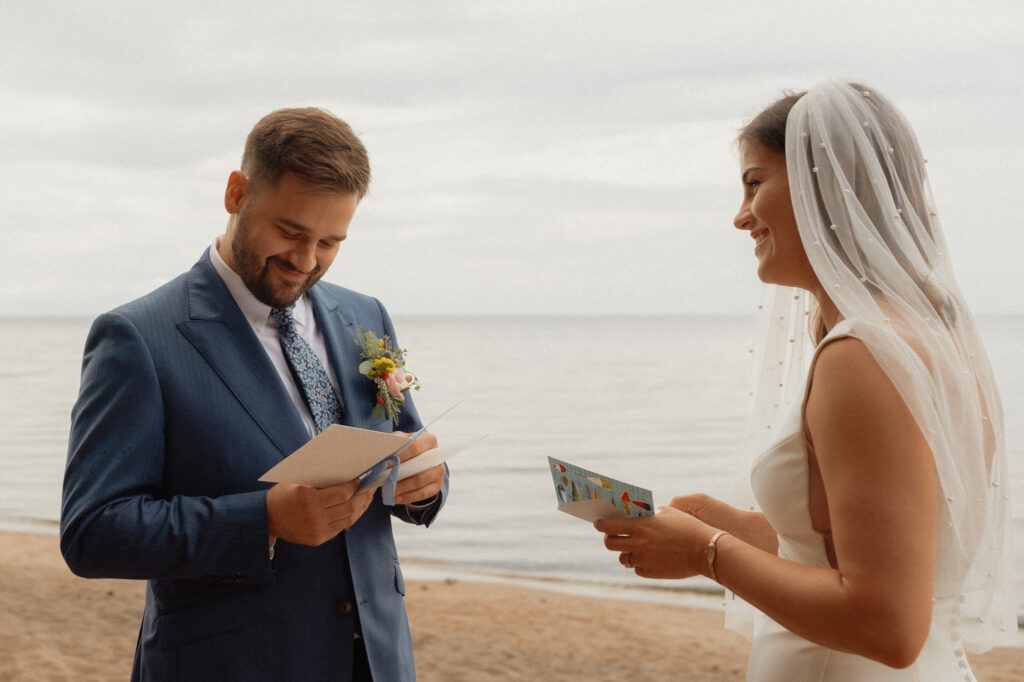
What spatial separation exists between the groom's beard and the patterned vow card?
917 mm

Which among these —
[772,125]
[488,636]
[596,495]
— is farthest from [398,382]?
[488,636]

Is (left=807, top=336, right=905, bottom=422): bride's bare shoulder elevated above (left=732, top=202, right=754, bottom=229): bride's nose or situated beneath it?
situated beneath

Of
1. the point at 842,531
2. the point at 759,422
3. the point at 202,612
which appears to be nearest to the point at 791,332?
the point at 759,422

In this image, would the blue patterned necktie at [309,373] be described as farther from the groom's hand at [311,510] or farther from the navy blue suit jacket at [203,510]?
the groom's hand at [311,510]

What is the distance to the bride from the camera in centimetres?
175

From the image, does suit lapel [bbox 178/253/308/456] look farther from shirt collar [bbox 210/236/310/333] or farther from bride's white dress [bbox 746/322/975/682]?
bride's white dress [bbox 746/322/975/682]

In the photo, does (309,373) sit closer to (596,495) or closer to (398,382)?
(398,382)

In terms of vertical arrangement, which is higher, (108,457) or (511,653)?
(108,457)

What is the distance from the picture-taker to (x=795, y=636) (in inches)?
84.6

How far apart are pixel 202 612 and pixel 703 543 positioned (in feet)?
4.13

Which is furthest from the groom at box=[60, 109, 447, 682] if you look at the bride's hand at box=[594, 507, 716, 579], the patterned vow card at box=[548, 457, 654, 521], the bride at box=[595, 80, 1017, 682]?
the bride at box=[595, 80, 1017, 682]

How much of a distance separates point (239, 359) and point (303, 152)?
593 millimetres

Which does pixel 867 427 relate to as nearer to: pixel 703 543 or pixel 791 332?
pixel 703 543

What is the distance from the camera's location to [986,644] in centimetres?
228
